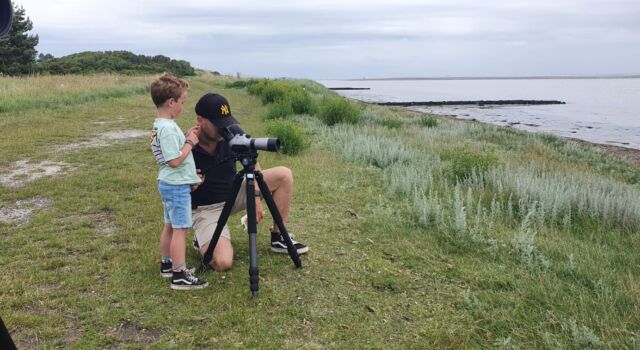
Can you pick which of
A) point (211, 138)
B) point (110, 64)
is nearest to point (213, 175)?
point (211, 138)

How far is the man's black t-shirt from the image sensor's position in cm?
400

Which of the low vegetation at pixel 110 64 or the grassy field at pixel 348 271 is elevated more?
the low vegetation at pixel 110 64

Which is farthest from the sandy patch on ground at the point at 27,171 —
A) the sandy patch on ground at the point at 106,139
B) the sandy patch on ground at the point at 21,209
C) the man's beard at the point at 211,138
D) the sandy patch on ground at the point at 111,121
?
the sandy patch on ground at the point at 111,121

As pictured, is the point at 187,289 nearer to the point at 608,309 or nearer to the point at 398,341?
the point at 398,341

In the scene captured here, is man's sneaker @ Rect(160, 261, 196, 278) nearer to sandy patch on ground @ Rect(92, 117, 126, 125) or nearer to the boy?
the boy

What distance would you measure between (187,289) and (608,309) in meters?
3.07

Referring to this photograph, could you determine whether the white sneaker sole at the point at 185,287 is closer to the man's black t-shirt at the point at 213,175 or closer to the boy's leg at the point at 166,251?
the boy's leg at the point at 166,251

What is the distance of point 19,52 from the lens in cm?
4619

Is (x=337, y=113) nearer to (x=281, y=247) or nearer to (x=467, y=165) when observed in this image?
(x=467, y=165)

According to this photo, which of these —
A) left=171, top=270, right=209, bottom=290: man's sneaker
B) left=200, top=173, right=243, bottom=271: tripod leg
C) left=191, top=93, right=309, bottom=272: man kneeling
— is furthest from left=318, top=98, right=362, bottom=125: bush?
left=171, top=270, right=209, bottom=290: man's sneaker

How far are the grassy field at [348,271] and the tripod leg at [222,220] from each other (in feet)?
0.82

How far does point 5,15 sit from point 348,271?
10.9ft

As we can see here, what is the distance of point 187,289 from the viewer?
369cm

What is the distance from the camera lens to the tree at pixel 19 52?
1746 inches
